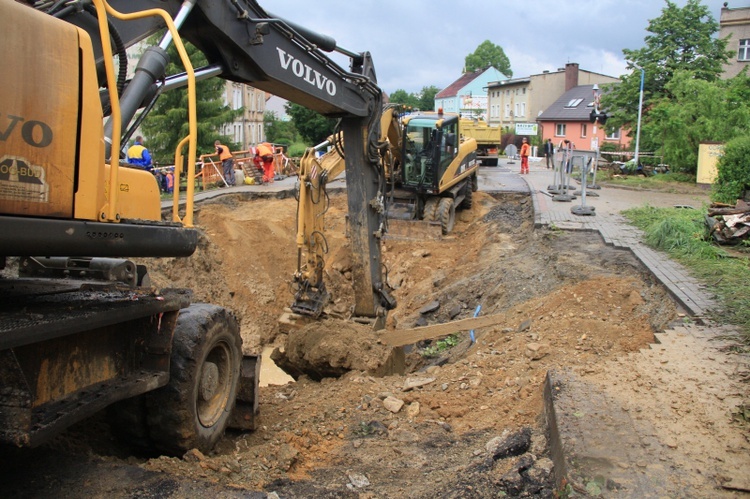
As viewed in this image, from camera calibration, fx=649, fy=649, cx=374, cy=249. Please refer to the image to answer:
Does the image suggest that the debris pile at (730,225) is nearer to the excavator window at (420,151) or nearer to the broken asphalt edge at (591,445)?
the broken asphalt edge at (591,445)

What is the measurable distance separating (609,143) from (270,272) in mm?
38323

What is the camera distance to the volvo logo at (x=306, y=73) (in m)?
6.02

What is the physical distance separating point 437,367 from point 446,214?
31.4ft

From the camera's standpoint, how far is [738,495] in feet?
12.2

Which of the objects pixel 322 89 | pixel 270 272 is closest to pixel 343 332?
pixel 322 89

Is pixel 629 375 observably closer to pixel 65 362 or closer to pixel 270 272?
pixel 65 362

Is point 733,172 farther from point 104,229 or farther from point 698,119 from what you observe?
point 104,229

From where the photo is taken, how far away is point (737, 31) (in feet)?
146

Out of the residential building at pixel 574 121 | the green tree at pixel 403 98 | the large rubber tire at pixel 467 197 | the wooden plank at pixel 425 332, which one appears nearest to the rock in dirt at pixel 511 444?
the wooden plank at pixel 425 332

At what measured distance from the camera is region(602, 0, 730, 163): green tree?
3691 centimetres

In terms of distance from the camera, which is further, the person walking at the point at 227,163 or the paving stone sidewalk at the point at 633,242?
the person walking at the point at 227,163

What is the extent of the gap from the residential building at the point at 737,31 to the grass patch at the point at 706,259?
37.6m

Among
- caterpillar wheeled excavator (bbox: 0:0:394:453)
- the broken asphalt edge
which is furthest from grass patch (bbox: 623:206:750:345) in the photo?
caterpillar wheeled excavator (bbox: 0:0:394:453)

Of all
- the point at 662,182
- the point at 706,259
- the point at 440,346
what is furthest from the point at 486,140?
the point at 440,346
